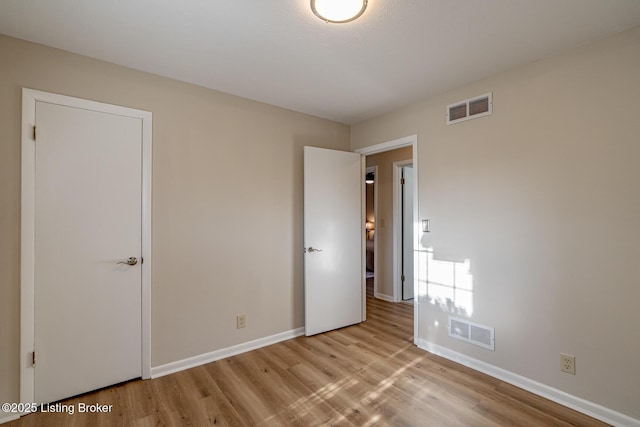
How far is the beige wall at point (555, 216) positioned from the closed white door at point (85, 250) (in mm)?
2738

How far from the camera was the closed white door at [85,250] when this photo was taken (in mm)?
2096

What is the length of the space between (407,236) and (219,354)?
3.22 meters

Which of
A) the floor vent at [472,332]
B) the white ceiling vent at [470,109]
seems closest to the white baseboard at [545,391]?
the floor vent at [472,332]

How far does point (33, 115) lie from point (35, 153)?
259 millimetres

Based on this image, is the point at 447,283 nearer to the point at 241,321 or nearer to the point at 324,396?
the point at 324,396

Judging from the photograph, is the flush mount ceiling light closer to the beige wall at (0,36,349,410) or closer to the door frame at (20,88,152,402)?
the beige wall at (0,36,349,410)

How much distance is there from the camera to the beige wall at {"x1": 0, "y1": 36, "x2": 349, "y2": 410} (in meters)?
2.00

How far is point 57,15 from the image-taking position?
179cm

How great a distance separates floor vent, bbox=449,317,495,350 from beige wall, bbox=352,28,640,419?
6 centimetres

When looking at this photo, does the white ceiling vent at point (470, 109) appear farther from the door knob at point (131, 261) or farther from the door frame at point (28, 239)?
the door frame at point (28, 239)

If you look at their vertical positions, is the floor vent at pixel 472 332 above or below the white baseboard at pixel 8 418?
above

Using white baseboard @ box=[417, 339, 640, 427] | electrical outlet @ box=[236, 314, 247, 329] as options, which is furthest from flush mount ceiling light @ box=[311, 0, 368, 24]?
white baseboard @ box=[417, 339, 640, 427]

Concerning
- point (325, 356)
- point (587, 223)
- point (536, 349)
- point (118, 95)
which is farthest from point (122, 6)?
point (536, 349)

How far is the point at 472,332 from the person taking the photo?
8.72 feet
